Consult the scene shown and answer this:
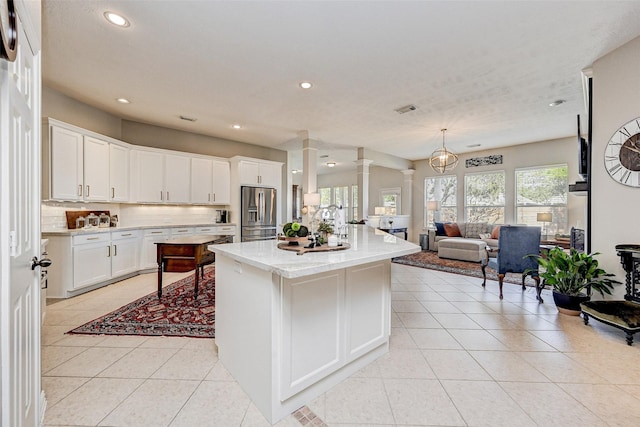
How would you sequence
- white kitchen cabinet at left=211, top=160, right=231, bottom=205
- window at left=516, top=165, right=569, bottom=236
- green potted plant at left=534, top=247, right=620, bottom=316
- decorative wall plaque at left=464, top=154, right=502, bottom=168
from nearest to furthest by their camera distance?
green potted plant at left=534, top=247, right=620, bottom=316
white kitchen cabinet at left=211, top=160, right=231, bottom=205
window at left=516, top=165, right=569, bottom=236
decorative wall plaque at left=464, top=154, right=502, bottom=168

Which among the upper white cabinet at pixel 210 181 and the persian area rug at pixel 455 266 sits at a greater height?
the upper white cabinet at pixel 210 181

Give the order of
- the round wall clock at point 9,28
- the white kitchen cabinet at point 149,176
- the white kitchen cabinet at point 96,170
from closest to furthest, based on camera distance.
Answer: the round wall clock at point 9,28, the white kitchen cabinet at point 96,170, the white kitchen cabinet at point 149,176

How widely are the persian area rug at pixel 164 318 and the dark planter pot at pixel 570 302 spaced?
3.71 m

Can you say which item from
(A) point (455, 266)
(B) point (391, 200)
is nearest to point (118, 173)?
(A) point (455, 266)

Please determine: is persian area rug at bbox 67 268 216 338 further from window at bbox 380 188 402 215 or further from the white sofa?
window at bbox 380 188 402 215

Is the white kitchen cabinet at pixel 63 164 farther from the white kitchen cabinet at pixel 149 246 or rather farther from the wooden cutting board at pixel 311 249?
the wooden cutting board at pixel 311 249

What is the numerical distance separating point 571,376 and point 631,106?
2633mm

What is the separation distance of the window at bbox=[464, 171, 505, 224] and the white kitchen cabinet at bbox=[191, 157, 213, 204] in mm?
6830

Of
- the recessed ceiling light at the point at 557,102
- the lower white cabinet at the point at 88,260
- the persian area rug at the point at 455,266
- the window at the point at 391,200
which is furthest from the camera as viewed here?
the window at the point at 391,200

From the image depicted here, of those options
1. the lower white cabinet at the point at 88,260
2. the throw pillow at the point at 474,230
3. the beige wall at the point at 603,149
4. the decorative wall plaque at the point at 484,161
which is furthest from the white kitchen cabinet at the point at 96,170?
the decorative wall plaque at the point at 484,161

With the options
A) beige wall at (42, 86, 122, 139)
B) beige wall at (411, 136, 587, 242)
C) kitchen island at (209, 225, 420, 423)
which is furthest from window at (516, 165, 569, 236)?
beige wall at (42, 86, 122, 139)

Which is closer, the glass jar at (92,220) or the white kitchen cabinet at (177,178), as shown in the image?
the glass jar at (92,220)

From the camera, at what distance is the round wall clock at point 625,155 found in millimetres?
2607

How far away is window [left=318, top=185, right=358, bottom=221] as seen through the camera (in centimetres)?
1112
